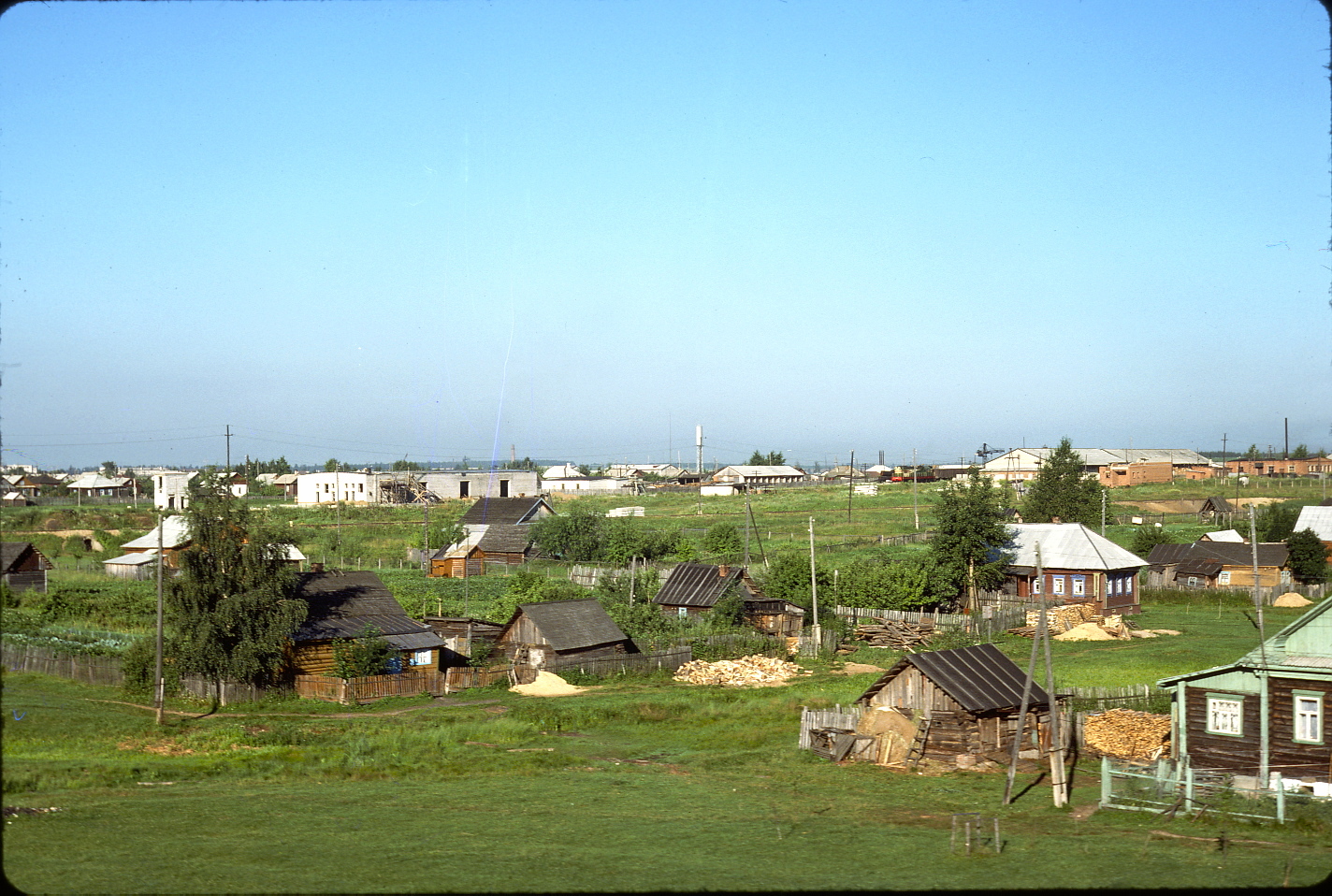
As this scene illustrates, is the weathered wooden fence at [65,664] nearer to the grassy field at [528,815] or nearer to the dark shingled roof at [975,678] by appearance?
the grassy field at [528,815]

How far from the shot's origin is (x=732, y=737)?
3256 centimetres

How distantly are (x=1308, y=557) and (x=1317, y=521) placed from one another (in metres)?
9.33

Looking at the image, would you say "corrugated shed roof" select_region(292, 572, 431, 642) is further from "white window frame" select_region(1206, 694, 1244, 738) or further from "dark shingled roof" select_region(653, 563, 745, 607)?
"white window frame" select_region(1206, 694, 1244, 738)

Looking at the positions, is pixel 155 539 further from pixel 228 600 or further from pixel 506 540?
Answer: pixel 228 600

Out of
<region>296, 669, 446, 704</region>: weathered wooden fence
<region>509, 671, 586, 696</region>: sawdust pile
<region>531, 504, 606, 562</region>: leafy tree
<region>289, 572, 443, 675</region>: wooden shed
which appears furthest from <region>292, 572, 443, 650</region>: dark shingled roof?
<region>531, 504, 606, 562</region>: leafy tree

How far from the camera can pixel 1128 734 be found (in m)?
29.2

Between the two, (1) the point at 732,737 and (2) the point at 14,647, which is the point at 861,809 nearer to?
(1) the point at 732,737

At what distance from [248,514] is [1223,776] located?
102 ft

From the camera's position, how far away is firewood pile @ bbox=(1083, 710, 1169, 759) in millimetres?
28516

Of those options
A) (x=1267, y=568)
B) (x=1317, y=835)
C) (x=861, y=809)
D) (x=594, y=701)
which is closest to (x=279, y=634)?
(x=594, y=701)

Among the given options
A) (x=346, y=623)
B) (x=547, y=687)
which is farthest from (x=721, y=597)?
(x=346, y=623)

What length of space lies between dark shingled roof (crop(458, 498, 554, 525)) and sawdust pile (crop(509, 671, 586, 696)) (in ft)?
159

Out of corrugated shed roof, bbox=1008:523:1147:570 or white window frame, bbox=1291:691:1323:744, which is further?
corrugated shed roof, bbox=1008:523:1147:570

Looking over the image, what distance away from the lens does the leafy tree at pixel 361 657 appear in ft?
128
